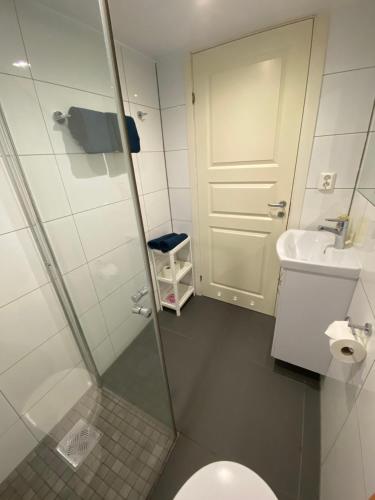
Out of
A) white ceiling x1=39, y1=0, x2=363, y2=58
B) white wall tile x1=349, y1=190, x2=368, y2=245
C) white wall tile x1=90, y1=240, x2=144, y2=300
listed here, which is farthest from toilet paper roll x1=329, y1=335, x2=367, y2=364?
white ceiling x1=39, y1=0, x2=363, y2=58

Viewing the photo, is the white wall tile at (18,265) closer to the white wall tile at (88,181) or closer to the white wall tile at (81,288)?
the white wall tile at (81,288)

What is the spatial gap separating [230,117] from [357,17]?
74cm

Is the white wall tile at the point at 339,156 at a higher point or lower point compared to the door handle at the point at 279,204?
higher

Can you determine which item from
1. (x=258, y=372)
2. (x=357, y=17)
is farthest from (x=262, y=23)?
(x=258, y=372)

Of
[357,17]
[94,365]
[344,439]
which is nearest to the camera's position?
[344,439]

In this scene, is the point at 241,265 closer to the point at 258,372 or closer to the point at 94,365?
the point at 258,372

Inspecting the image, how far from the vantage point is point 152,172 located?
172cm

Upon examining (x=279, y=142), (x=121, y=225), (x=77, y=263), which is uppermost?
(x=279, y=142)

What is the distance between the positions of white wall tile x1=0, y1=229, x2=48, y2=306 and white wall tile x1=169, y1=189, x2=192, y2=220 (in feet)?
4.03

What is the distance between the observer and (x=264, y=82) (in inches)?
52.4

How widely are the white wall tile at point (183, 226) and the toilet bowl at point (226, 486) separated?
1.59 meters

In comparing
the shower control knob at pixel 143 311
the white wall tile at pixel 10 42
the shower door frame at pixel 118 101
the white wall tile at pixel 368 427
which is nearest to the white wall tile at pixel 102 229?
the shower door frame at pixel 118 101

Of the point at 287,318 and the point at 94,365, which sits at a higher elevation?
the point at 287,318

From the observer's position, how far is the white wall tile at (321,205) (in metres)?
1.35
